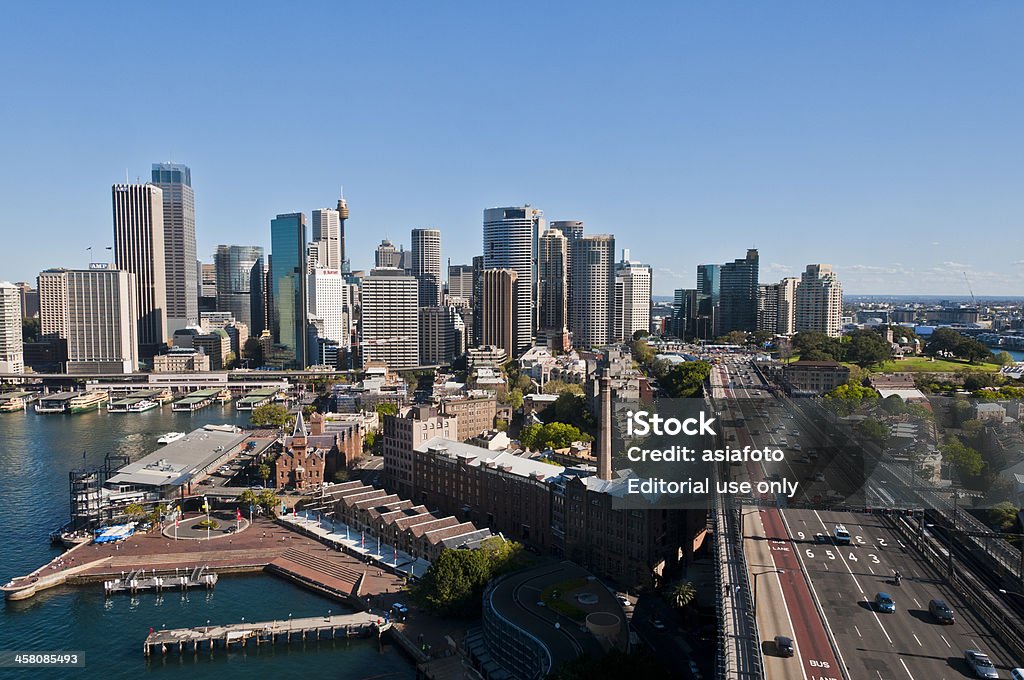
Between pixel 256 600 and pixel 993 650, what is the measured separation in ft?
60.1

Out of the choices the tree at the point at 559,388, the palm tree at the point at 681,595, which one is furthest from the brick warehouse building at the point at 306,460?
the tree at the point at 559,388

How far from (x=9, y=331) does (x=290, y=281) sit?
25.5 meters

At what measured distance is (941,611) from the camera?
14.5m

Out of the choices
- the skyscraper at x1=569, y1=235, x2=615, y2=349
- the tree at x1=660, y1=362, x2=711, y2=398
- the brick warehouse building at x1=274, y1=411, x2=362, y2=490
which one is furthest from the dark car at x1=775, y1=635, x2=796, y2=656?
the skyscraper at x1=569, y1=235, x2=615, y2=349

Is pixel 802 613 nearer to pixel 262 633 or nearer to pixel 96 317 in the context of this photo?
pixel 262 633

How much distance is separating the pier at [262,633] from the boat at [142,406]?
135 ft

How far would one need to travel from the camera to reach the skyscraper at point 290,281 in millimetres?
77250

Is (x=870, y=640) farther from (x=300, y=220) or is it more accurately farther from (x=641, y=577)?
(x=300, y=220)

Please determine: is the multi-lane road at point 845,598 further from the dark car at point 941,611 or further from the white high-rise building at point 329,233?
the white high-rise building at point 329,233

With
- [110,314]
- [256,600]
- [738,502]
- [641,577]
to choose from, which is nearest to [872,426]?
[738,502]

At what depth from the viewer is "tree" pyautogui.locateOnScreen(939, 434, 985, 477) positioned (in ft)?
84.1

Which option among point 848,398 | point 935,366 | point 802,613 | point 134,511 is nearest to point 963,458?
point 848,398

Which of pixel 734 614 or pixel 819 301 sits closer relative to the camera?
pixel 734 614

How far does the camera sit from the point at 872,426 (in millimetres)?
30625
